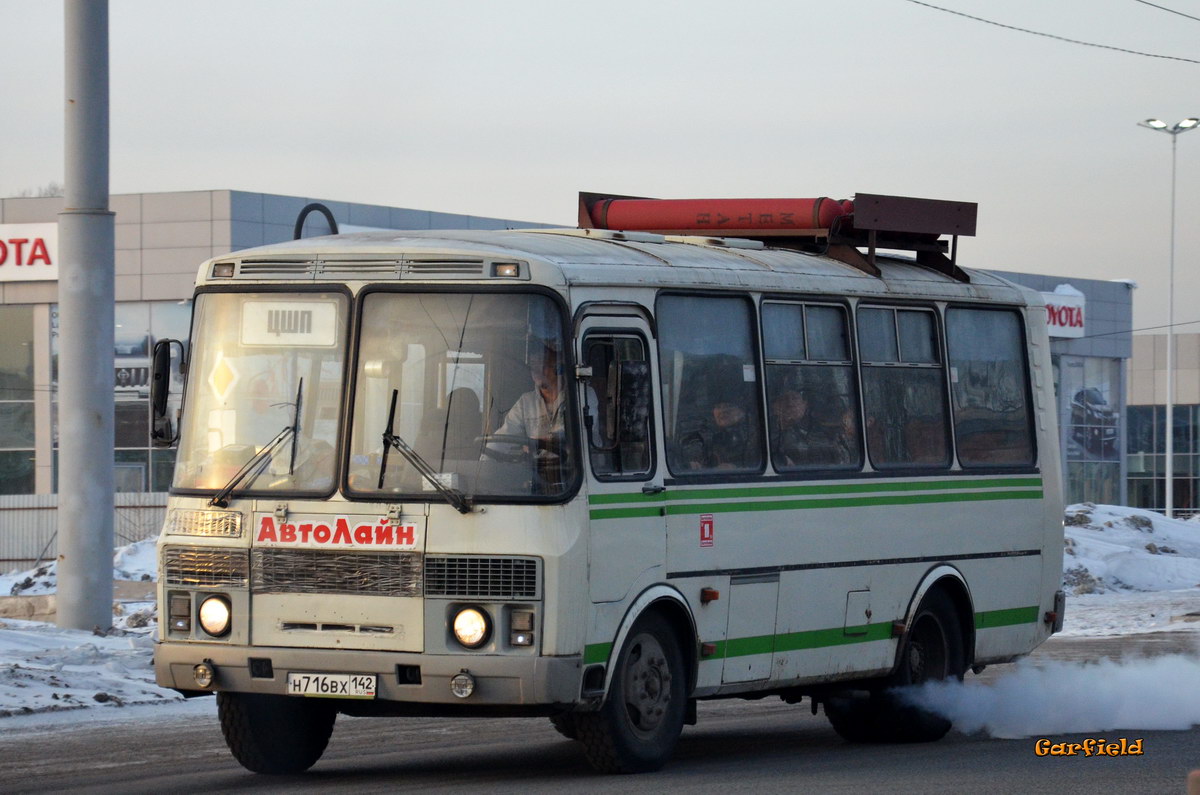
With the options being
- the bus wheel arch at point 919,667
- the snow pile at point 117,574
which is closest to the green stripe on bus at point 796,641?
the bus wheel arch at point 919,667

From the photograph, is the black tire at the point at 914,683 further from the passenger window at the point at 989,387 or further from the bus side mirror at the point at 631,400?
the bus side mirror at the point at 631,400

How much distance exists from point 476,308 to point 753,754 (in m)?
3.58

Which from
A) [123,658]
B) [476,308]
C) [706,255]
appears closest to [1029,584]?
[706,255]

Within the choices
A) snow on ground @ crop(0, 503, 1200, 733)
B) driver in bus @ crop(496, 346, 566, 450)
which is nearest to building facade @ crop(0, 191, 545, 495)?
snow on ground @ crop(0, 503, 1200, 733)

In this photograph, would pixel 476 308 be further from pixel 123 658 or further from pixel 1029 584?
pixel 123 658

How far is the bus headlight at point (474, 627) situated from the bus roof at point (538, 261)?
1633 mm

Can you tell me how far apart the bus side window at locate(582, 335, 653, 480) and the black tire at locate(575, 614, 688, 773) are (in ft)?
2.81

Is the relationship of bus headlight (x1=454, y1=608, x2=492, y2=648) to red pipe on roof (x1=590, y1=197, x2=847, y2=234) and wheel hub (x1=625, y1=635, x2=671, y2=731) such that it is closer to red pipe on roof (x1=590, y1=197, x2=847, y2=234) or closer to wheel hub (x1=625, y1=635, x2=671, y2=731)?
wheel hub (x1=625, y1=635, x2=671, y2=731)

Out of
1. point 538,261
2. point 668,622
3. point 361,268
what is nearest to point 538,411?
point 538,261

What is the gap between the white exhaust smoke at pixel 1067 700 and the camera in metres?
12.9

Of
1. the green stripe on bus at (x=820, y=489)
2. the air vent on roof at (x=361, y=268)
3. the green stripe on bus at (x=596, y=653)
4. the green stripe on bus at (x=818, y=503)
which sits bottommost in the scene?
the green stripe on bus at (x=596, y=653)

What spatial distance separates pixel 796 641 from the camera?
37.3 feet

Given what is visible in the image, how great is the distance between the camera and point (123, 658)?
16.3 m

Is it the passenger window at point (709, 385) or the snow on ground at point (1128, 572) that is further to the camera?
the snow on ground at point (1128, 572)
